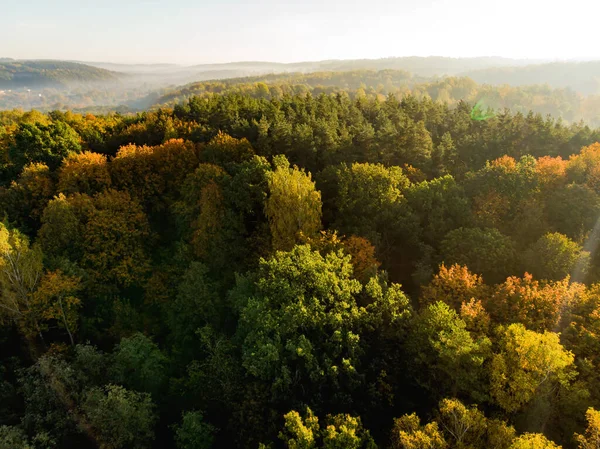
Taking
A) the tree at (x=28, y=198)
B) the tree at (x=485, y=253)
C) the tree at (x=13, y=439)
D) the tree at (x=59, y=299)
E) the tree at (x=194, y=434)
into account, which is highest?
the tree at (x=28, y=198)

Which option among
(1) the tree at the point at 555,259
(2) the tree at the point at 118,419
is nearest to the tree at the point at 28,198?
(2) the tree at the point at 118,419

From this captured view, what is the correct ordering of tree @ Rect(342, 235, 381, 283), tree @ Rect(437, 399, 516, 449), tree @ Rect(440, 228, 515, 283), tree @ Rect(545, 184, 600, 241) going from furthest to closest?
tree @ Rect(545, 184, 600, 241) < tree @ Rect(440, 228, 515, 283) < tree @ Rect(342, 235, 381, 283) < tree @ Rect(437, 399, 516, 449)

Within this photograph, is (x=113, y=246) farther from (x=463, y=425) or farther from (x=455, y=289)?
(x=463, y=425)

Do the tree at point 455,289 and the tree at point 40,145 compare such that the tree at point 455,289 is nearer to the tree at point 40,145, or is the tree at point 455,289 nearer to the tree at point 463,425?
the tree at point 463,425

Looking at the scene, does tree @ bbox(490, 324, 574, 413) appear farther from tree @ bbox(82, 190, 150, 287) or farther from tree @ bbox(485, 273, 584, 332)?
tree @ bbox(82, 190, 150, 287)

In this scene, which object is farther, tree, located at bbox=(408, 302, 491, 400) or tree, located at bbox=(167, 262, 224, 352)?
tree, located at bbox=(167, 262, 224, 352)

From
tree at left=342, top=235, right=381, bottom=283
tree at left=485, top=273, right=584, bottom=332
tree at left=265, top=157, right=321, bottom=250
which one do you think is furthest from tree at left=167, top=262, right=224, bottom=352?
tree at left=485, top=273, right=584, bottom=332

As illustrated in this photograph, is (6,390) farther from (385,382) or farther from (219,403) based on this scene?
(385,382)
